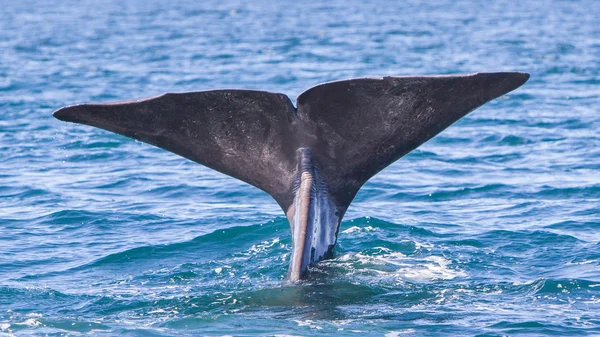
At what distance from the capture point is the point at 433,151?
51.8 feet

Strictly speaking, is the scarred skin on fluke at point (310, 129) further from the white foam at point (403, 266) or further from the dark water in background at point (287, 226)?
the white foam at point (403, 266)

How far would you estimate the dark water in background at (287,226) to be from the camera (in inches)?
291

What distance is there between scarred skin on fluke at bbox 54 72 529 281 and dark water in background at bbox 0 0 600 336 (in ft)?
1.90

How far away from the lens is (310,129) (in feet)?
24.6

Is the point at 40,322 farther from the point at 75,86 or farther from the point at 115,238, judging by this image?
the point at 75,86

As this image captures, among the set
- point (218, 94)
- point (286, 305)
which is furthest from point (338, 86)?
point (286, 305)

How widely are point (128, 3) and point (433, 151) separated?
156 ft

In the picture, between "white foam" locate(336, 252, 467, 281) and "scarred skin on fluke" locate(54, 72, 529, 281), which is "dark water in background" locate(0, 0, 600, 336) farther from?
"scarred skin on fluke" locate(54, 72, 529, 281)

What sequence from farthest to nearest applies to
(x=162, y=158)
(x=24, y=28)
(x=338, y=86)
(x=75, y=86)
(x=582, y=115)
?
(x=24, y=28) < (x=75, y=86) < (x=582, y=115) < (x=162, y=158) < (x=338, y=86)

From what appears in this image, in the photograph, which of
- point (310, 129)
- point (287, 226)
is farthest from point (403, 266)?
point (287, 226)

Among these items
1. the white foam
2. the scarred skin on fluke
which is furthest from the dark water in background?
the scarred skin on fluke

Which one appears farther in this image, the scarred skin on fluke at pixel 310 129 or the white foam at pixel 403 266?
the white foam at pixel 403 266

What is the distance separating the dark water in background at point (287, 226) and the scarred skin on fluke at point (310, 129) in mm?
580

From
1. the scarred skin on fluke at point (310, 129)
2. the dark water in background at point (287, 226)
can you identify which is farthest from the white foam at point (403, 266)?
the scarred skin on fluke at point (310, 129)
